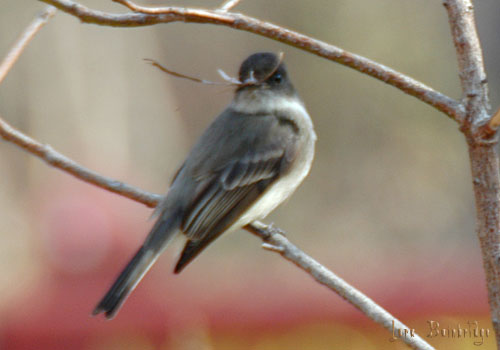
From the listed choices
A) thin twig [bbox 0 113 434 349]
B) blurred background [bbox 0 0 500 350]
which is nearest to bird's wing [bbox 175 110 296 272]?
thin twig [bbox 0 113 434 349]

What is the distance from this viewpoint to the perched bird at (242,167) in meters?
2.28

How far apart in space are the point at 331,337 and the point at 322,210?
3069 millimetres

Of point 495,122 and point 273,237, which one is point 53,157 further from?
point 495,122

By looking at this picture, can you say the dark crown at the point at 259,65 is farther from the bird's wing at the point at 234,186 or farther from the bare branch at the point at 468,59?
the bare branch at the point at 468,59

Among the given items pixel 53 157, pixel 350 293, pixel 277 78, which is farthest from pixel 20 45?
pixel 277 78

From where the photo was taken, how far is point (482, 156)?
3.42 feet

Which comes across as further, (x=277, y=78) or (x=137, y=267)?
(x=277, y=78)

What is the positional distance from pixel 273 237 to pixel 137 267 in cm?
43

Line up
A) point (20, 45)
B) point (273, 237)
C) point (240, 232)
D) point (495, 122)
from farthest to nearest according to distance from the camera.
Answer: point (240, 232), point (273, 237), point (20, 45), point (495, 122)

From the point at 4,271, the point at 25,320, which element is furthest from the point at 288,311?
the point at 4,271

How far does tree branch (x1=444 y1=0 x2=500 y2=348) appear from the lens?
102cm

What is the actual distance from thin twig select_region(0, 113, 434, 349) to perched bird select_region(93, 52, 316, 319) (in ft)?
0.39

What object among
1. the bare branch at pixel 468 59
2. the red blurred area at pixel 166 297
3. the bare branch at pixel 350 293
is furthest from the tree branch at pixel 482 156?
the red blurred area at pixel 166 297

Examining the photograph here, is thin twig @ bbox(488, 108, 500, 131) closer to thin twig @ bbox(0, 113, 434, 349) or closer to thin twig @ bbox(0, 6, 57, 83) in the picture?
thin twig @ bbox(0, 113, 434, 349)
